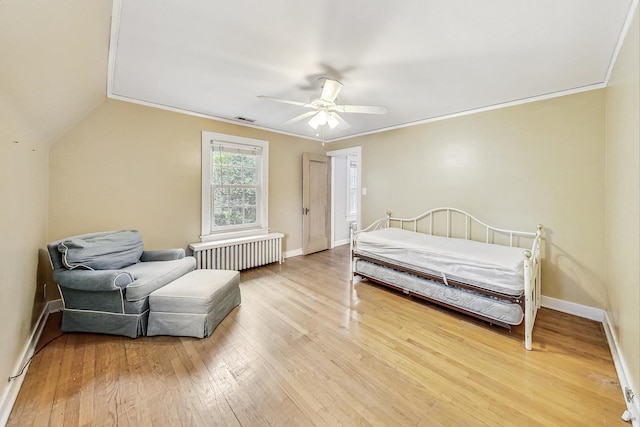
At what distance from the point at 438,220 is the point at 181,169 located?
3.80 meters

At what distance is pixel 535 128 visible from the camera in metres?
2.78

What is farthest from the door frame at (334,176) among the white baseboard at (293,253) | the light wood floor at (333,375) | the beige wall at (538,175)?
the light wood floor at (333,375)

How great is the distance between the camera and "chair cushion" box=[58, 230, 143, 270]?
215cm

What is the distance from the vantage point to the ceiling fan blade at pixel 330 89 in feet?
7.20

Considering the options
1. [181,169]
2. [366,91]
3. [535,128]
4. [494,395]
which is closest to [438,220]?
[535,128]

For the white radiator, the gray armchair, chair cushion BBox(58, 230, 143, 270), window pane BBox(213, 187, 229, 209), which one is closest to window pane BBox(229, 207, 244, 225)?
window pane BBox(213, 187, 229, 209)

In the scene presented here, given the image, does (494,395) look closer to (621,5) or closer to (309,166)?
(621,5)

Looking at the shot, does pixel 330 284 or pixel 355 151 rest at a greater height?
pixel 355 151

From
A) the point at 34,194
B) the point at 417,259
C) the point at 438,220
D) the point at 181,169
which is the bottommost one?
the point at 417,259

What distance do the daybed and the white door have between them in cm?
155

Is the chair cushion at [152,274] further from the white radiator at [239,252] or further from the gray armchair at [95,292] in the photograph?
the white radiator at [239,252]

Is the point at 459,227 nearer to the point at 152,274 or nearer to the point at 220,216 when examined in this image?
the point at 220,216

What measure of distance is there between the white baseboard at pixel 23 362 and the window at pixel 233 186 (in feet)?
5.46

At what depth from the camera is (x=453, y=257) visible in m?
2.52
